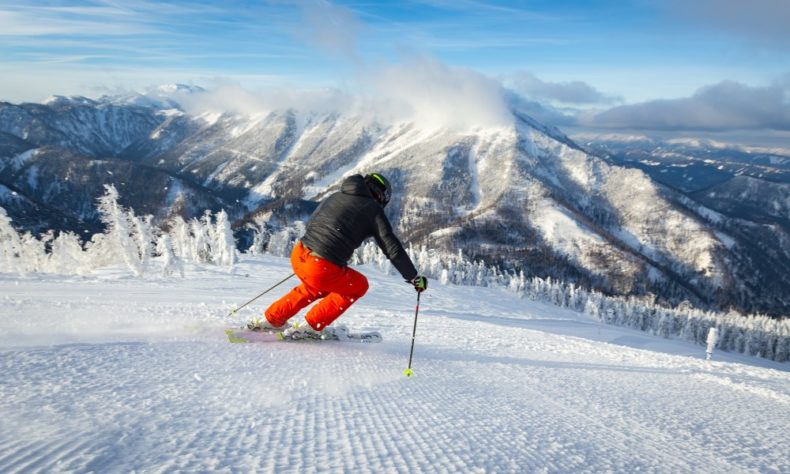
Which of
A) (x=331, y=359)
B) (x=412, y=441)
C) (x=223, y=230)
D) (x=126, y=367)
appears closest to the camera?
(x=412, y=441)

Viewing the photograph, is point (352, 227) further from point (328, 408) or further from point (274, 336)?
point (328, 408)

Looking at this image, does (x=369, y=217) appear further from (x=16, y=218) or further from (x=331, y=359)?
(x=16, y=218)

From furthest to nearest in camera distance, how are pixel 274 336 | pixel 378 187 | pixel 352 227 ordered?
pixel 274 336 → pixel 378 187 → pixel 352 227

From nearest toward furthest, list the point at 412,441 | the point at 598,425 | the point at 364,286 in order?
1. the point at 412,441
2. the point at 598,425
3. the point at 364,286

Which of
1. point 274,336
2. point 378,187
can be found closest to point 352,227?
point 378,187

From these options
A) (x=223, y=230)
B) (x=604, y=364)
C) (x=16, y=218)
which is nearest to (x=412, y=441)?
(x=604, y=364)

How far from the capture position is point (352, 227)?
22.4 feet

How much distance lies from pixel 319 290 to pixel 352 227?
1.27m

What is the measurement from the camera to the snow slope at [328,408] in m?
3.32

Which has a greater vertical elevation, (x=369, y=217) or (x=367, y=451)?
(x=369, y=217)

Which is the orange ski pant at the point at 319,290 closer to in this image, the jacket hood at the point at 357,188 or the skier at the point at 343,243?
the skier at the point at 343,243

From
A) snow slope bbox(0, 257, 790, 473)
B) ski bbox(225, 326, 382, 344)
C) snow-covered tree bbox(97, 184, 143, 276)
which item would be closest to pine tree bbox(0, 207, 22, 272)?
snow-covered tree bbox(97, 184, 143, 276)

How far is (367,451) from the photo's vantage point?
3.65 metres

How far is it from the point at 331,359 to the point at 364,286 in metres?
1.35
